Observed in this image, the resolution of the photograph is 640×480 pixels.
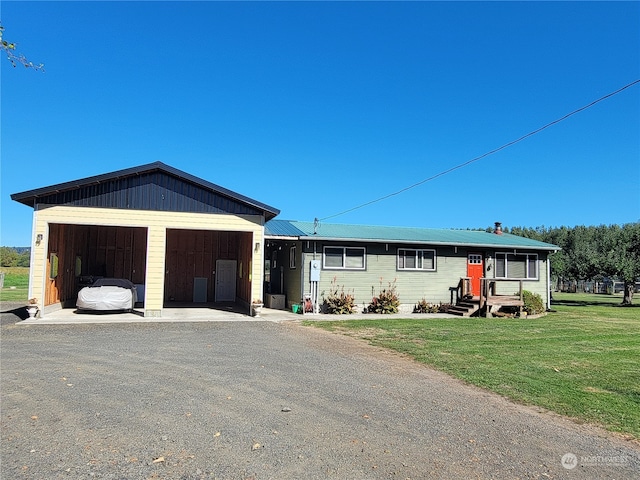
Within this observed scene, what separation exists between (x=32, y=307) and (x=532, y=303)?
1831 cm

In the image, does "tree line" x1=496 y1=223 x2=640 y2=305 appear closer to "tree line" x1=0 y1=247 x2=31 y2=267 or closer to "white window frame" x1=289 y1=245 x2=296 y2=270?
"white window frame" x1=289 y1=245 x2=296 y2=270

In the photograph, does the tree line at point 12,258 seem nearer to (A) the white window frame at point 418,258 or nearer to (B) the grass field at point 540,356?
(A) the white window frame at point 418,258

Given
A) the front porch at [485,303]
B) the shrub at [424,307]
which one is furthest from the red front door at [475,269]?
the shrub at [424,307]

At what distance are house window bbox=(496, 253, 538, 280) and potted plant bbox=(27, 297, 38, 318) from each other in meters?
17.8

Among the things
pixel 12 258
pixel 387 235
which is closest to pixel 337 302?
pixel 387 235

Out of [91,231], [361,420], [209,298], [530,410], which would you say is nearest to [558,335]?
[530,410]

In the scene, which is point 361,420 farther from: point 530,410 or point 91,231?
point 91,231

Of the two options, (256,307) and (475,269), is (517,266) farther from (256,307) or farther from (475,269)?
(256,307)

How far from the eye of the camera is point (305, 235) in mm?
17219

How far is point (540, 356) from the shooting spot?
9250 millimetres

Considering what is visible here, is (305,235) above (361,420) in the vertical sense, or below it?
above

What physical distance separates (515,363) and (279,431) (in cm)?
563

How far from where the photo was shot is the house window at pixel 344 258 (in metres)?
18.0

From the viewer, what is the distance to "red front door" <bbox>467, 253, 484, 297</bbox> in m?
19.9
